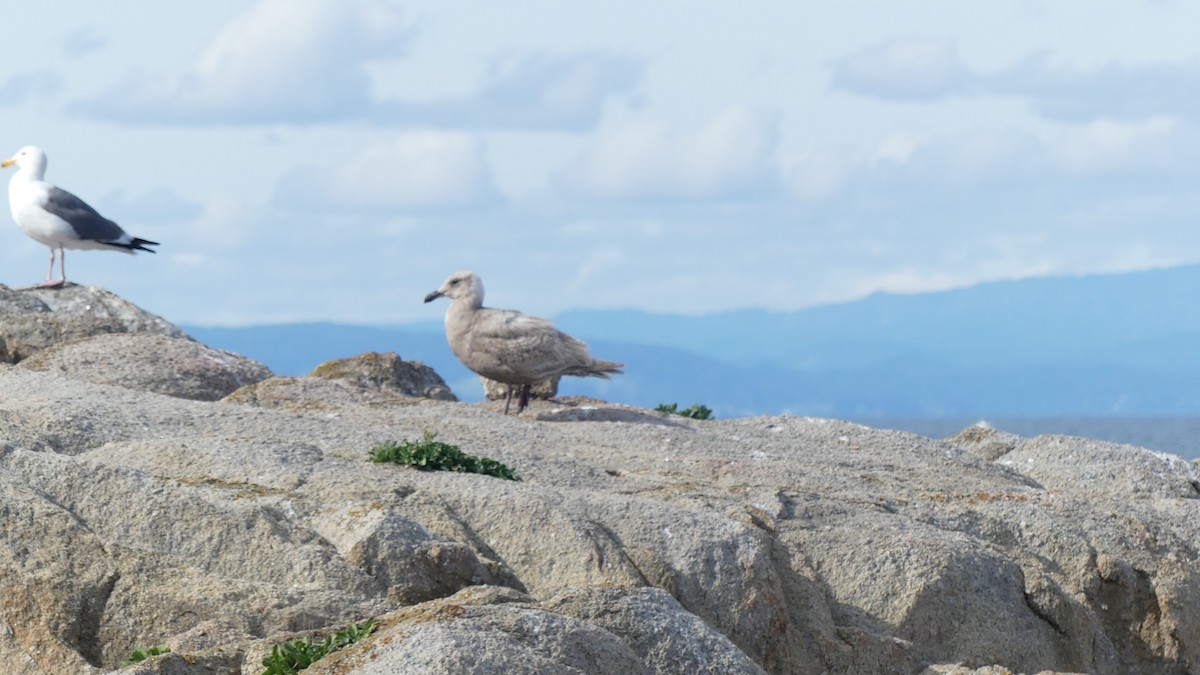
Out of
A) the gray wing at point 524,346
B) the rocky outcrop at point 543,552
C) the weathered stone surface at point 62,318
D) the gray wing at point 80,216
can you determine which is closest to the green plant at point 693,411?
the gray wing at point 524,346

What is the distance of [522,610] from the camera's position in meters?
9.09

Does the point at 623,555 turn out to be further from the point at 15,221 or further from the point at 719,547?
the point at 15,221

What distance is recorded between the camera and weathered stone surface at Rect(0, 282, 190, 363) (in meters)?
24.1

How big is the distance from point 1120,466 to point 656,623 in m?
13.9

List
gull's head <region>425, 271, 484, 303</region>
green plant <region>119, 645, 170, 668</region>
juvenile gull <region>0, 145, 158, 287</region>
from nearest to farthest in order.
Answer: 1. green plant <region>119, 645, 170, 668</region>
2. gull's head <region>425, 271, 484, 303</region>
3. juvenile gull <region>0, 145, 158, 287</region>

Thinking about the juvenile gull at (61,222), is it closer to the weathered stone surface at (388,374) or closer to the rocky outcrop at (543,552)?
the weathered stone surface at (388,374)

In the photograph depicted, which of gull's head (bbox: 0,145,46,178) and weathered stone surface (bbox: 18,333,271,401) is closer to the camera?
weathered stone surface (bbox: 18,333,271,401)

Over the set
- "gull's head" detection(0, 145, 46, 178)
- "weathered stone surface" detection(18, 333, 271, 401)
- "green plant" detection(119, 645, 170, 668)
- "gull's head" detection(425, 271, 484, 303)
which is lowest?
"green plant" detection(119, 645, 170, 668)

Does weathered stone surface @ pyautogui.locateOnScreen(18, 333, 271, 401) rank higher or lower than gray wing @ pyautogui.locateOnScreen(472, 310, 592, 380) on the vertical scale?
lower

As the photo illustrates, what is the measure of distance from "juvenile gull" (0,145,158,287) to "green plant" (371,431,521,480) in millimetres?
15084

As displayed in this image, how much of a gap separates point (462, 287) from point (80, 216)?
9199 millimetres

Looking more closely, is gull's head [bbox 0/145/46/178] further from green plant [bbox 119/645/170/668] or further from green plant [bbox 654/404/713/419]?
green plant [bbox 119/645/170/668]

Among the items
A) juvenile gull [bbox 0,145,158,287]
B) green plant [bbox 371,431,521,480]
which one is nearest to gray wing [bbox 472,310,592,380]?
green plant [bbox 371,431,521,480]

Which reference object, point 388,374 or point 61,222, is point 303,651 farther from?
point 61,222
